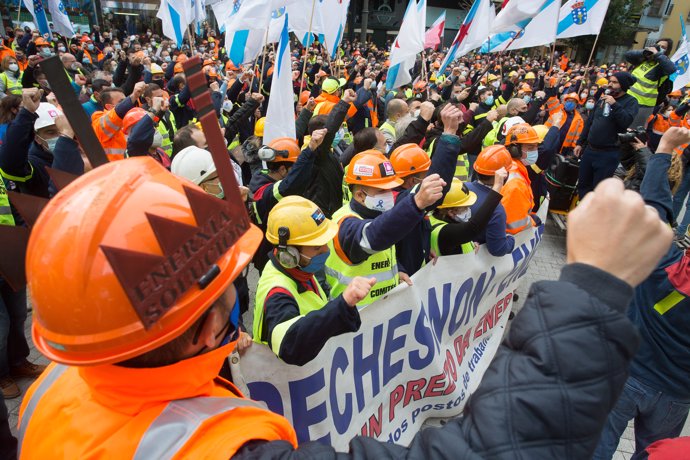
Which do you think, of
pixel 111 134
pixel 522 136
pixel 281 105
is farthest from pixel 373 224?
pixel 522 136

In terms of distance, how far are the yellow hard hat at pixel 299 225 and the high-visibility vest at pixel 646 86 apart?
30.6 feet

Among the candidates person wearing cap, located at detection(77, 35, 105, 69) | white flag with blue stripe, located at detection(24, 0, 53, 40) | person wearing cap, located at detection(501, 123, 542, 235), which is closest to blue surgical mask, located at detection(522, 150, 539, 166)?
person wearing cap, located at detection(501, 123, 542, 235)

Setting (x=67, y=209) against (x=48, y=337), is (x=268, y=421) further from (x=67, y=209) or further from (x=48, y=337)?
(x=67, y=209)

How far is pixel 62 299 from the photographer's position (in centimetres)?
95

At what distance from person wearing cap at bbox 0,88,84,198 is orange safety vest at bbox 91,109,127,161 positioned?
374 mm

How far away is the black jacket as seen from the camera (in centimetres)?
84

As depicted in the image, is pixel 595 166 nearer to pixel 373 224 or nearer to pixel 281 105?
pixel 281 105

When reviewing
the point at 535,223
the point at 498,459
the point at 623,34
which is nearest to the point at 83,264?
the point at 498,459

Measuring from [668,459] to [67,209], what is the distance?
1.93m

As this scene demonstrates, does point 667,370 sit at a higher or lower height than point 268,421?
lower

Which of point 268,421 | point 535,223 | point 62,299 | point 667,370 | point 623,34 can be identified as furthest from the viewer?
point 623,34

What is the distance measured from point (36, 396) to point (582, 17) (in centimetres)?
1064

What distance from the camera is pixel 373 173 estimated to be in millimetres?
3404

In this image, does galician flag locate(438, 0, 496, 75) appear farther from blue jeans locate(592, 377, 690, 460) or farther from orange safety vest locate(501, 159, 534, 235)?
blue jeans locate(592, 377, 690, 460)
